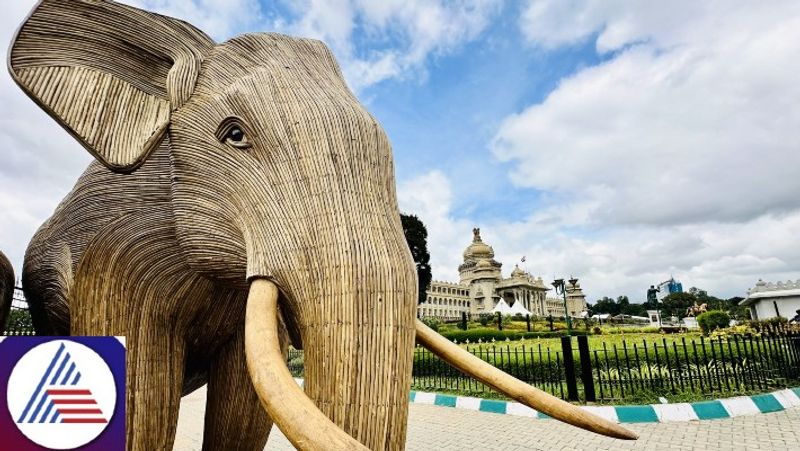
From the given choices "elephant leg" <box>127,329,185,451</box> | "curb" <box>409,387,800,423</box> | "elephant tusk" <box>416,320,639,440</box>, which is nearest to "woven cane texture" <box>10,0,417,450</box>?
"elephant leg" <box>127,329,185,451</box>

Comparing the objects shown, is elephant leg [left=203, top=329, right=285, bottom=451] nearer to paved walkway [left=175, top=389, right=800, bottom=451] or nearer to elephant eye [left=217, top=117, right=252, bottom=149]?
elephant eye [left=217, top=117, right=252, bottom=149]

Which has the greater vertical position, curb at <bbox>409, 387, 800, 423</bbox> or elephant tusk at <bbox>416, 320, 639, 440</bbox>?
elephant tusk at <bbox>416, 320, 639, 440</bbox>

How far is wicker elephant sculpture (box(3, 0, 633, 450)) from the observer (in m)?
1.39

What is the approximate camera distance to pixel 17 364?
1306mm

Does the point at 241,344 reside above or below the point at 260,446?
above

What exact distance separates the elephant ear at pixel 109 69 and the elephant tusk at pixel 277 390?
0.87m

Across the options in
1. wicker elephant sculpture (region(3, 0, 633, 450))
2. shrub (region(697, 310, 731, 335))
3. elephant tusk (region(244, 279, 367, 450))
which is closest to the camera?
elephant tusk (region(244, 279, 367, 450))

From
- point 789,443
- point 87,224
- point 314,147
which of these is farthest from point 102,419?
point 789,443

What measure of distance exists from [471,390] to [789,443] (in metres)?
5.75

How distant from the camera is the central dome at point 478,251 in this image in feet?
266

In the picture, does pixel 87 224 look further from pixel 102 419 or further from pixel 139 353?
pixel 102 419

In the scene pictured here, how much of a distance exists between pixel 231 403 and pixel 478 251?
79.7m

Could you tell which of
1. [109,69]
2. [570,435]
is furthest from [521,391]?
[570,435]

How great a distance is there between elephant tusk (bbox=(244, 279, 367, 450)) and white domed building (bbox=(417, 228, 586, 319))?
72.3 metres
